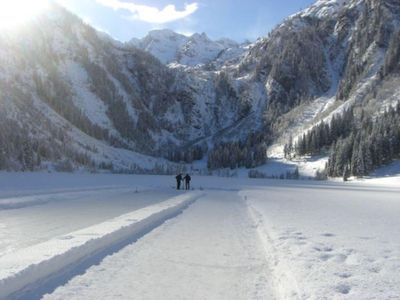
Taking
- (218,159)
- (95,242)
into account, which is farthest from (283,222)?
(218,159)

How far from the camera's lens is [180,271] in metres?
10.1

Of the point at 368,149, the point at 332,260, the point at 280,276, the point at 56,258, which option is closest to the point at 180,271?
the point at 280,276

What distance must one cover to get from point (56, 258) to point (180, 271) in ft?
8.57

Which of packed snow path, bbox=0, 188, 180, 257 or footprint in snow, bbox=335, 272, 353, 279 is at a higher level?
packed snow path, bbox=0, 188, 180, 257

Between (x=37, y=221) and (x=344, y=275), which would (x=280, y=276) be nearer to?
(x=344, y=275)

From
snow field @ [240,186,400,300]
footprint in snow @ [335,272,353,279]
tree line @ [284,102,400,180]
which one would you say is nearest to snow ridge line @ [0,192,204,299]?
snow field @ [240,186,400,300]

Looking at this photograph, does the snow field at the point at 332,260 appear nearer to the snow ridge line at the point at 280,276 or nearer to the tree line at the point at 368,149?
the snow ridge line at the point at 280,276

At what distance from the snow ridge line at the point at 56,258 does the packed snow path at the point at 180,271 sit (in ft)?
1.19

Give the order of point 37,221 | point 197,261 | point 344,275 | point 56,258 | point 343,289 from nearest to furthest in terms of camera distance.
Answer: point 343,289, point 344,275, point 56,258, point 197,261, point 37,221

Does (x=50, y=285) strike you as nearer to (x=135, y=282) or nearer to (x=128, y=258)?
(x=135, y=282)

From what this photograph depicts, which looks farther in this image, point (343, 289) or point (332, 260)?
point (332, 260)

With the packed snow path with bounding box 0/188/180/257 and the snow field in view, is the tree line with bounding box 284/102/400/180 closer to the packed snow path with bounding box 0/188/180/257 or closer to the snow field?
the packed snow path with bounding box 0/188/180/257

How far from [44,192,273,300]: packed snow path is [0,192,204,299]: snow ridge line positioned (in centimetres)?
36

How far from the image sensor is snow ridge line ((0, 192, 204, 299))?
819 cm
